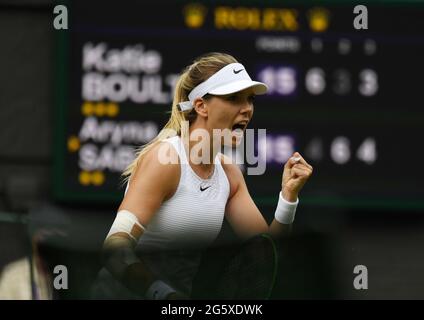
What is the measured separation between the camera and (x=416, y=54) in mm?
7125

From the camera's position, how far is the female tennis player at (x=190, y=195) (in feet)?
14.2

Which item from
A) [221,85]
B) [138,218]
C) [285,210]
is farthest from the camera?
[285,210]

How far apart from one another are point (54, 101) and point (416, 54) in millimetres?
1899

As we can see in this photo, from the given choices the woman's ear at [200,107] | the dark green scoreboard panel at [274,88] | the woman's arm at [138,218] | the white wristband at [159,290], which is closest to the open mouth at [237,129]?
the woman's ear at [200,107]

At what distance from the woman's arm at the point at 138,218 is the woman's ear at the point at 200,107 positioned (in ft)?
0.63

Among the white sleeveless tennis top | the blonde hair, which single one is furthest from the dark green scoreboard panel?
the white sleeveless tennis top

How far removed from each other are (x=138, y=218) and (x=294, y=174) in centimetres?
61

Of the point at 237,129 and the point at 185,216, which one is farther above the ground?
the point at 237,129

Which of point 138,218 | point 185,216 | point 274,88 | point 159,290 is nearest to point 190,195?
point 185,216

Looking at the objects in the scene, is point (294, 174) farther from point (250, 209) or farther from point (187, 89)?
point (187, 89)

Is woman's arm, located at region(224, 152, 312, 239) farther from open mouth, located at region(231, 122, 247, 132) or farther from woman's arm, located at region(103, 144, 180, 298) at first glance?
woman's arm, located at region(103, 144, 180, 298)

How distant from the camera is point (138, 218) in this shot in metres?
4.33

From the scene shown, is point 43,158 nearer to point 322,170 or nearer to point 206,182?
point 322,170
